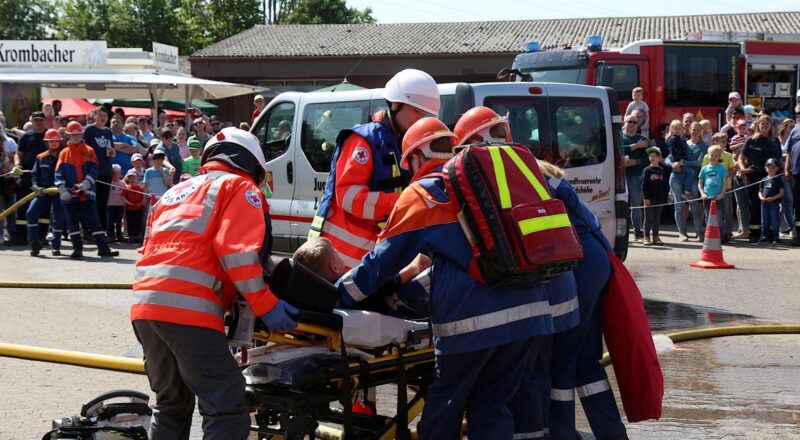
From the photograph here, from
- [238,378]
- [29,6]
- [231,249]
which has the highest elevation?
[29,6]

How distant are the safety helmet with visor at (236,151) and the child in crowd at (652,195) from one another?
1266 cm

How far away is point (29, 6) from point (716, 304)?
95.8 m

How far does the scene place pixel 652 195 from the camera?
1708cm

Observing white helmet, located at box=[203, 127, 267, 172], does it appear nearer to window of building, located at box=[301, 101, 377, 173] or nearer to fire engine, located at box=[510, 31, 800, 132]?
window of building, located at box=[301, 101, 377, 173]

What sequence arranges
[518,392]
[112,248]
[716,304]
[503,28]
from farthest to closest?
[503,28] → [112,248] → [716,304] → [518,392]

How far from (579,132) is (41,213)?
28.0 ft

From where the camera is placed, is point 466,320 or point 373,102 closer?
point 466,320

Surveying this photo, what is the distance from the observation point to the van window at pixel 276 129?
12.4 m

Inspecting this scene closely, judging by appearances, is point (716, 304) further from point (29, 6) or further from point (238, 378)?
point (29, 6)

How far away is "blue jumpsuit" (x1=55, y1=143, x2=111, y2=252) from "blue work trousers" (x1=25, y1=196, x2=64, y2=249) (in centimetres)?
44

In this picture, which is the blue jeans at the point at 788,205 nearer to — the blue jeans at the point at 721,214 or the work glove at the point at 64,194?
the blue jeans at the point at 721,214

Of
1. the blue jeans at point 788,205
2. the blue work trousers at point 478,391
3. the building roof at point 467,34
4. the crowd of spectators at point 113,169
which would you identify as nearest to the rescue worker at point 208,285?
the blue work trousers at point 478,391

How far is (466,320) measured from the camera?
465cm

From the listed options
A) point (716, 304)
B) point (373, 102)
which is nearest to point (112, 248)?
point (373, 102)
